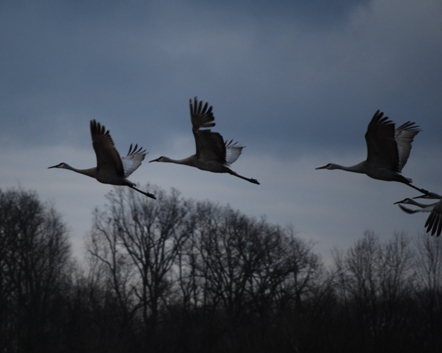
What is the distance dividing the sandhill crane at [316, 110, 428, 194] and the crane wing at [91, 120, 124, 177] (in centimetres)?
654

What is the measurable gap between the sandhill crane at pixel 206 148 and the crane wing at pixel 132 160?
2.90ft

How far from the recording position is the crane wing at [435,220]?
18.6m

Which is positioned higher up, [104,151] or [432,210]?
[104,151]

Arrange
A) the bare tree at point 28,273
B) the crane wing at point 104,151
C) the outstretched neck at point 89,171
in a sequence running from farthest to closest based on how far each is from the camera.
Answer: the bare tree at point 28,273
the outstretched neck at point 89,171
the crane wing at point 104,151

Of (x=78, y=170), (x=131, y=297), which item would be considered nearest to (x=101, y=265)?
(x=131, y=297)

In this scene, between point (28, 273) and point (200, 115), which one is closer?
point (200, 115)

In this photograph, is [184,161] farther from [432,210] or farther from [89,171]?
[432,210]

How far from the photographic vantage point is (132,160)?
23.7m

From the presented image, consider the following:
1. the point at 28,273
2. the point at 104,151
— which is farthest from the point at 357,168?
the point at 28,273

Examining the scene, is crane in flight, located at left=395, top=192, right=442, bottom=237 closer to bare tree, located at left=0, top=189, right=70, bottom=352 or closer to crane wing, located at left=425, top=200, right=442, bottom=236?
crane wing, located at left=425, top=200, right=442, bottom=236

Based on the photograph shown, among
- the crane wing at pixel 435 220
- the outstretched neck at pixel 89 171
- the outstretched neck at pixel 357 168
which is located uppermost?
the outstretched neck at pixel 89 171

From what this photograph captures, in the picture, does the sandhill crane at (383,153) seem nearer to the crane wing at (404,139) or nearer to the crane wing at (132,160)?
the crane wing at (404,139)

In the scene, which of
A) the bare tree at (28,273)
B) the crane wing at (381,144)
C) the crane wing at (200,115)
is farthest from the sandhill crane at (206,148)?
the bare tree at (28,273)

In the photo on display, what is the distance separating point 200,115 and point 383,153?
543 cm
